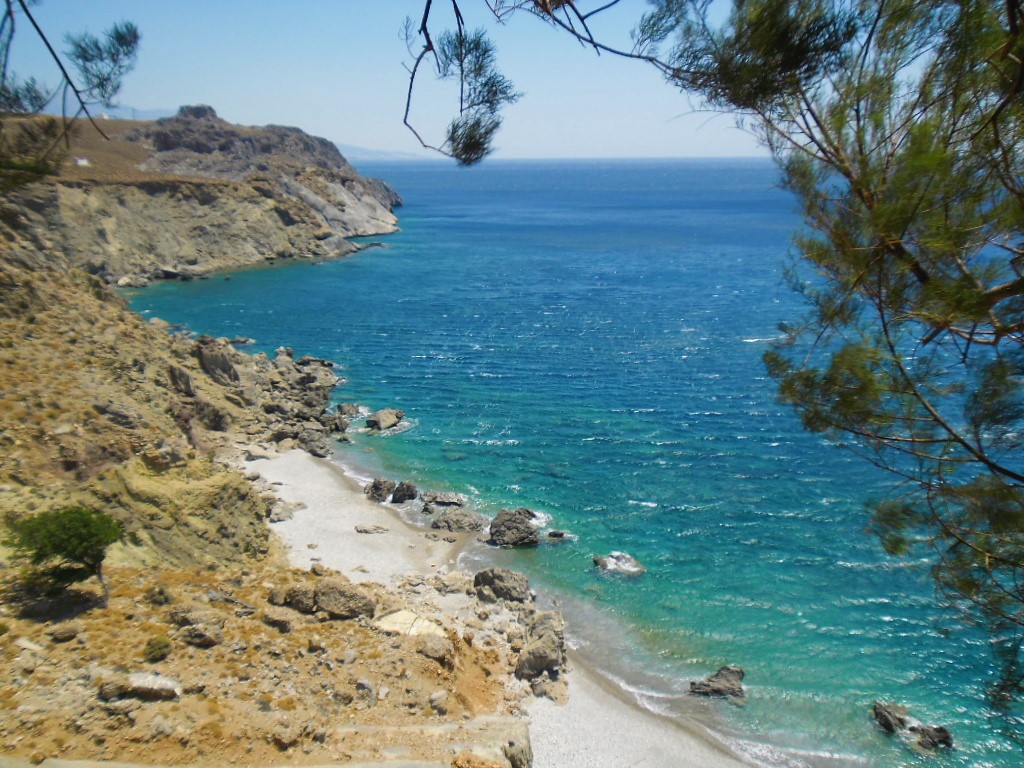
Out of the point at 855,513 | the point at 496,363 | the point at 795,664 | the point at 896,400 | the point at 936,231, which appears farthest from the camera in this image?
the point at 496,363

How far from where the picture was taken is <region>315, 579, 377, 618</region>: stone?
656 inches

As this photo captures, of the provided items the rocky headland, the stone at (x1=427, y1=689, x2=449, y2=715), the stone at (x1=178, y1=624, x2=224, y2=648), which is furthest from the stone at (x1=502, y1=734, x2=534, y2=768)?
the stone at (x1=178, y1=624, x2=224, y2=648)

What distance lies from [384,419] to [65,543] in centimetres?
2084

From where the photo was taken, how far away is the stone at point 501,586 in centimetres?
2017

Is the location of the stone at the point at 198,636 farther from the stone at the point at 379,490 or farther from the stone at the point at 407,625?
the stone at the point at 379,490

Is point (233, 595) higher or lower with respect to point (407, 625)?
higher

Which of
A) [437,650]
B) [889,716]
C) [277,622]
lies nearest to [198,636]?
[277,622]

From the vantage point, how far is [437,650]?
15.8 m

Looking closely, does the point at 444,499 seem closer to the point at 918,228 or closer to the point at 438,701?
the point at 438,701

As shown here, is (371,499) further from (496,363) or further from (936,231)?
(936,231)

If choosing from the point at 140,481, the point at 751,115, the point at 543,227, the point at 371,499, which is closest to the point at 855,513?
the point at 371,499

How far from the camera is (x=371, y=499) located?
26.5 metres

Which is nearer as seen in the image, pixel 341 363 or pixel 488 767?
pixel 488 767

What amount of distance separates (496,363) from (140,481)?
2706 centimetres
